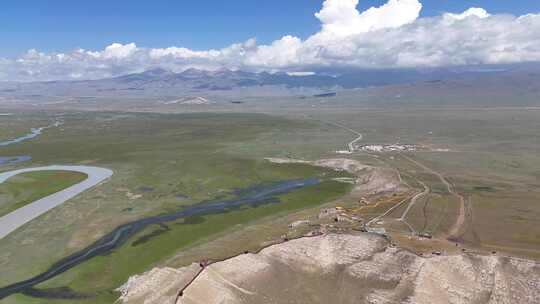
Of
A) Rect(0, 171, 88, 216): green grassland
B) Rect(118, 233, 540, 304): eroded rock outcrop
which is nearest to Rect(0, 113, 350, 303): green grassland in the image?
Rect(0, 171, 88, 216): green grassland

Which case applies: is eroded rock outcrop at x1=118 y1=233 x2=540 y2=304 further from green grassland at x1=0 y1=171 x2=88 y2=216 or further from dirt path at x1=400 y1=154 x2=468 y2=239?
green grassland at x1=0 y1=171 x2=88 y2=216

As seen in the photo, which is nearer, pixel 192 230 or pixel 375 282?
pixel 375 282

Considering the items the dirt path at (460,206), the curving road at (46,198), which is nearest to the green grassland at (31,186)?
the curving road at (46,198)

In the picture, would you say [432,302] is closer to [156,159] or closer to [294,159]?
[294,159]

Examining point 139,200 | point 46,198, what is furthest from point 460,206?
point 46,198

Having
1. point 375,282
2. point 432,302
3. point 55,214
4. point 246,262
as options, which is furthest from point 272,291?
point 55,214

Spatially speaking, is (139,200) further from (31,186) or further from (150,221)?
(31,186)
